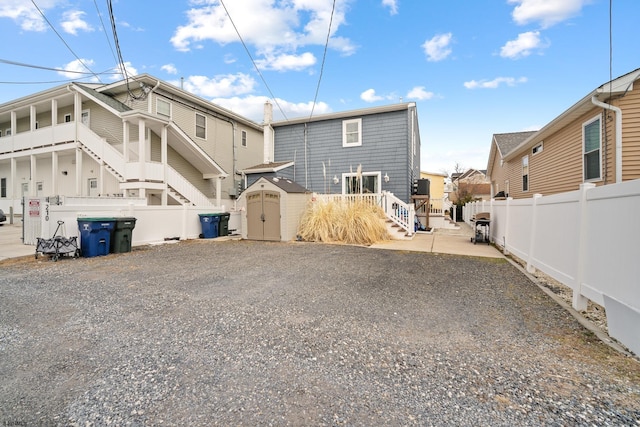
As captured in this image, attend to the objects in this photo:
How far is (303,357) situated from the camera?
7.54 ft

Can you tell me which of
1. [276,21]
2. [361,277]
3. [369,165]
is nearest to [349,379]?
[361,277]

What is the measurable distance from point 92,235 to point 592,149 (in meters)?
13.1

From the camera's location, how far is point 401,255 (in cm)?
686

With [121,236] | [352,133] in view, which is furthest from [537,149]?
[121,236]

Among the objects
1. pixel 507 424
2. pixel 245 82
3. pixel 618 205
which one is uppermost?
pixel 245 82

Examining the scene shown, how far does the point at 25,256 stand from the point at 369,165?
38.4ft

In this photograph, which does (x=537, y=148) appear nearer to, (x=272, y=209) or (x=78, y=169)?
(x=272, y=209)

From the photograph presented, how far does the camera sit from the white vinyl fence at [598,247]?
245 cm

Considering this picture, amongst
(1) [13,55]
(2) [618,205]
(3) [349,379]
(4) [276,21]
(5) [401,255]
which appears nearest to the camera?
(3) [349,379]

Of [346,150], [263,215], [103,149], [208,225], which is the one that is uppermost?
[346,150]

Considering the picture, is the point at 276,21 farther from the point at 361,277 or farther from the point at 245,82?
the point at 361,277

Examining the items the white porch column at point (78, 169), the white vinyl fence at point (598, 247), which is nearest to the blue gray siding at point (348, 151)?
the white vinyl fence at point (598, 247)

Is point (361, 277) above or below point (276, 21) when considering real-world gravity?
below

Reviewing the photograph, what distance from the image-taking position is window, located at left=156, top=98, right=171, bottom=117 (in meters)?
12.6
